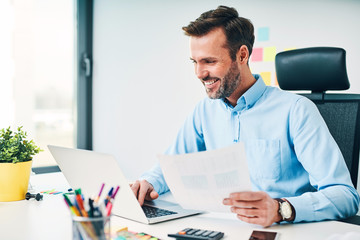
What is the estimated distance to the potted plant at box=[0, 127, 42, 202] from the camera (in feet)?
4.05

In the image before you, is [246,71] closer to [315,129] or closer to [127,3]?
[315,129]

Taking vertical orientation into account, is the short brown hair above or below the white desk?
above

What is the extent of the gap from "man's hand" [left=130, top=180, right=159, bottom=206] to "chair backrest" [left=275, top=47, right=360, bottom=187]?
0.73 m

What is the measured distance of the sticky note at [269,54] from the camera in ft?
7.47

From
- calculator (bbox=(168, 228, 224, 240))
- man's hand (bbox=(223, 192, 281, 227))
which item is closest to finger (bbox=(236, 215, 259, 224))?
man's hand (bbox=(223, 192, 281, 227))

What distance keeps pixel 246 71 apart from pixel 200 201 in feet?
2.29

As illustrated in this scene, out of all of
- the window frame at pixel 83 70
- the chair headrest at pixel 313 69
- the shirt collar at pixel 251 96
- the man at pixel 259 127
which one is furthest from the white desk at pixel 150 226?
the window frame at pixel 83 70

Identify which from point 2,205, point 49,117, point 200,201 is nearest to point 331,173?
point 200,201

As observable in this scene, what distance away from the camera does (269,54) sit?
2293 millimetres

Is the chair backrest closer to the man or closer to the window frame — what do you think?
the man

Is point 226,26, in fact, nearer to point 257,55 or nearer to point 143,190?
point 143,190

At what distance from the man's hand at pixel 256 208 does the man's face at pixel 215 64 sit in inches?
22.4

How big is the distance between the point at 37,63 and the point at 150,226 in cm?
223

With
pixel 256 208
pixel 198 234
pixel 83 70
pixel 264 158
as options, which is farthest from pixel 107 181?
pixel 83 70
